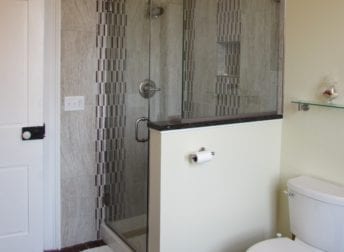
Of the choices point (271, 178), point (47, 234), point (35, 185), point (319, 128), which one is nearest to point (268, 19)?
point (319, 128)

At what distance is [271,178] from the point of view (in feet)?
8.81

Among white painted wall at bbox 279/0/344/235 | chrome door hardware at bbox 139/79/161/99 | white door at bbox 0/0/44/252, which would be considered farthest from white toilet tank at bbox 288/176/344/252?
white door at bbox 0/0/44/252

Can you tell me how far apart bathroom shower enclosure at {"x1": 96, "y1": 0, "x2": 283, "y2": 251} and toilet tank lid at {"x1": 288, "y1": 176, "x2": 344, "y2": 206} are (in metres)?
0.54

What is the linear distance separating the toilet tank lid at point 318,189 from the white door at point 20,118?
1.75 metres

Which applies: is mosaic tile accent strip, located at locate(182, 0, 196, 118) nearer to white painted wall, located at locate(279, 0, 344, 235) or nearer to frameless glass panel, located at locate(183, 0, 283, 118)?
frameless glass panel, located at locate(183, 0, 283, 118)

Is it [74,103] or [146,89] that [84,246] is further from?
[146,89]

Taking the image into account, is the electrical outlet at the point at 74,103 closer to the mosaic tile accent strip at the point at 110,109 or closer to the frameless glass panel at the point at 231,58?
the mosaic tile accent strip at the point at 110,109

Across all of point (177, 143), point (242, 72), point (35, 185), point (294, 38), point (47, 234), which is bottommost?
point (47, 234)

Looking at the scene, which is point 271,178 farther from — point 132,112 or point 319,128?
point 132,112

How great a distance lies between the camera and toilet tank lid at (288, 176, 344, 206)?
2111 millimetres

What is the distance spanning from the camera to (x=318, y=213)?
2162 mm

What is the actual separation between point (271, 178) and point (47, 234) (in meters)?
1.74

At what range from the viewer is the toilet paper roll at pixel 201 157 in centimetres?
218

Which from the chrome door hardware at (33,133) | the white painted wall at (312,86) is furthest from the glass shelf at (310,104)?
the chrome door hardware at (33,133)
